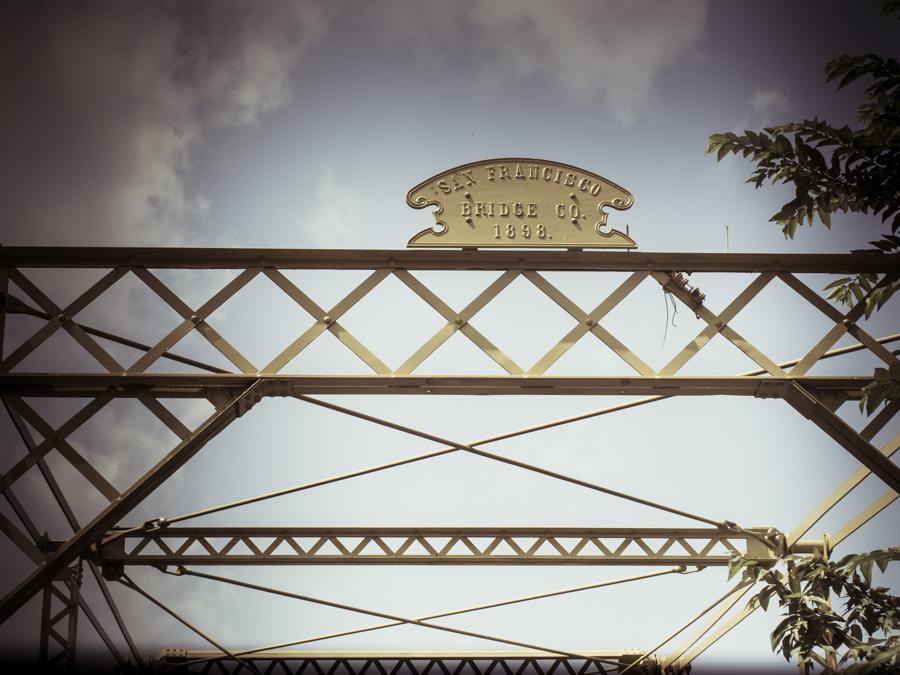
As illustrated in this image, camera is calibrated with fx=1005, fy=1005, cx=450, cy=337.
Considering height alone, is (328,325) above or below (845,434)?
above

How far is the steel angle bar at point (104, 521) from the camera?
8258mm

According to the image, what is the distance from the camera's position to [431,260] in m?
8.99

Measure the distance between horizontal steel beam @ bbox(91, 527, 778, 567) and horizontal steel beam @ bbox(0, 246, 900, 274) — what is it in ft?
17.1

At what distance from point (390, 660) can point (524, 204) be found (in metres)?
9.97

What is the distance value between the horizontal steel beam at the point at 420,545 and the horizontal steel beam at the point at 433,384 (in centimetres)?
483

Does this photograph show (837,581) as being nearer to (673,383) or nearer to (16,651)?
(673,383)

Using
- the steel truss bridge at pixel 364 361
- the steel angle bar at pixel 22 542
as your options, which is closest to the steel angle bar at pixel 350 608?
the steel truss bridge at pixel 364 361

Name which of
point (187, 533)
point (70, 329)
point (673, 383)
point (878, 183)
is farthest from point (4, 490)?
point (878, 183)

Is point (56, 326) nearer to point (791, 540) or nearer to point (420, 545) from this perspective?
point (420, 545)

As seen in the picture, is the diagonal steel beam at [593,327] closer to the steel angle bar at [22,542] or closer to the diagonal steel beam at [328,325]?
the diagonal steel beam at [328,325]

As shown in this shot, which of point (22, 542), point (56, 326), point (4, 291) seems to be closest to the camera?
point (22, 542)

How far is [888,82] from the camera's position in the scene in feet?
22.0

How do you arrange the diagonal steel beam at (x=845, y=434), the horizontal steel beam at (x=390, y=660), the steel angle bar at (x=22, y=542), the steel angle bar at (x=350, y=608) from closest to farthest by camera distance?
the steel angle bar at (x=22, y=542) < the diagonal steel beam at (x=845, y=434) < the steel angle bar at (x=350, y=608) < the horizontal steel beam at (x=390, y=660)

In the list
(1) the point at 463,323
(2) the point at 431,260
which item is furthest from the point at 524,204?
(1) the point at 463,323
